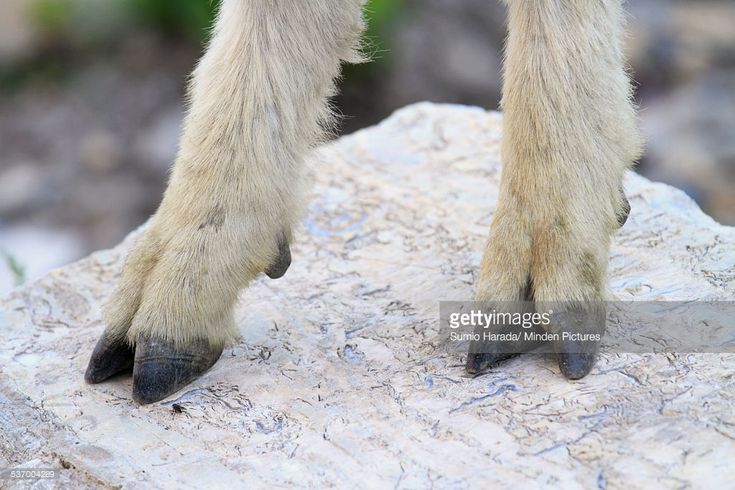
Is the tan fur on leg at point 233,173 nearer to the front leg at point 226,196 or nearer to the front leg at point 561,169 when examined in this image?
the front leg at point 226,196

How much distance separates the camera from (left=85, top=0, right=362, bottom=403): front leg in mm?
2963

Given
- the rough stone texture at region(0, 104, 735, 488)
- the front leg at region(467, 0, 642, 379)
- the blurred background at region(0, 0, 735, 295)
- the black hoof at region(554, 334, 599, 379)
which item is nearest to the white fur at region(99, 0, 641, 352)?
the front leg at region(467, 0, 642, 379)

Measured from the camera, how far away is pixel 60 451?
111 inches

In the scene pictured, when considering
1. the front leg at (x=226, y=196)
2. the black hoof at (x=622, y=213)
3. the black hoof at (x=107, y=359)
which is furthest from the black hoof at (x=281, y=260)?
the black hoof at (x=622, y=213)

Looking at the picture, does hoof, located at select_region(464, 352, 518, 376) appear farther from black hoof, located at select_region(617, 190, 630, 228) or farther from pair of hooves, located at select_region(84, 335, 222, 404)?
pair of hooves, located at select_region(84, 335, 222, 404)

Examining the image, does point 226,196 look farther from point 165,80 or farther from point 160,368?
point 165,80

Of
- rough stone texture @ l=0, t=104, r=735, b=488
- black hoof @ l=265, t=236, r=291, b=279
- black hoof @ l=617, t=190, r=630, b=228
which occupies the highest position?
black hoof @ l=617, t=190, r=630, b=228

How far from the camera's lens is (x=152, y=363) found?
2.97m

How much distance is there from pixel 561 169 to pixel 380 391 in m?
0.78

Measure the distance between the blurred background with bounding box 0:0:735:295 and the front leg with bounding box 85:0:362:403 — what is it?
12.4 feet

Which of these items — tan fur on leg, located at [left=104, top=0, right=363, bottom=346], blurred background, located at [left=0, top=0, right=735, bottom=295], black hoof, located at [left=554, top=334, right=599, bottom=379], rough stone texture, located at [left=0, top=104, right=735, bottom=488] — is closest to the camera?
rough stone texture, located at [left=0, top=104, right=735, bottom=488]

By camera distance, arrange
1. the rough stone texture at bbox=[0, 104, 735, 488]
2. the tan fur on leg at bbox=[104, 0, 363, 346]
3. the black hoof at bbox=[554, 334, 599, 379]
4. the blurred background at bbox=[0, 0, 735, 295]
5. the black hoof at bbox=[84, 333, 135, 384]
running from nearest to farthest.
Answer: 1. the rough stone texture at bbox=[0, 104, 735, 488]
2. the black hoof at bbox=[554, 334, 599, 379]
3. the tan fur on leg at bbox=[104, 0, 363, 346]
4. the black hoof at bbox=[84, 333, 135, 384]
5. the blurred background at bbox=[0, 0, 735, 295]

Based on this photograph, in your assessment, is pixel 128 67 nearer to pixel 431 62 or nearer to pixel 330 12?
pixel 431 62

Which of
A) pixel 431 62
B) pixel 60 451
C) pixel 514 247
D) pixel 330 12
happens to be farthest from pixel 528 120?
pixel 431 62
